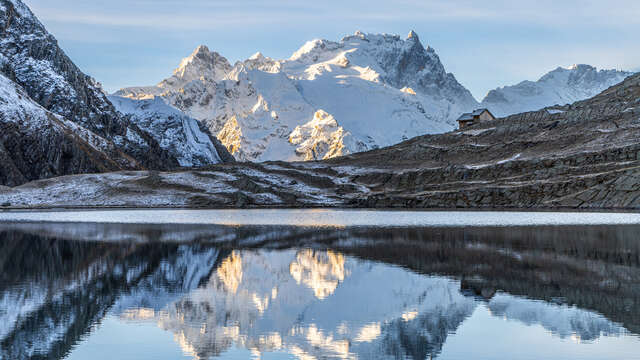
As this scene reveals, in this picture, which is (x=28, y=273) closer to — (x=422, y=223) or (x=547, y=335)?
(x=547, y=335)

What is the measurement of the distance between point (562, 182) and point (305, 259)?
119826 millimetres

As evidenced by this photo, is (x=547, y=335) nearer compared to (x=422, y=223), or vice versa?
(x=547, y=335)

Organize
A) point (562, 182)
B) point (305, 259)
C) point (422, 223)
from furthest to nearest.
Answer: point (562, 182) → point (422, 223) → point (305, 259)

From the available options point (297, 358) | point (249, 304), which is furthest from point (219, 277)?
point (297, 358)

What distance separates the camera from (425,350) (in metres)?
28.7

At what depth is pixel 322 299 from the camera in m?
40.6

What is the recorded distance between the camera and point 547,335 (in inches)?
1235

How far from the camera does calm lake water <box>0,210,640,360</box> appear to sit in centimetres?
2942

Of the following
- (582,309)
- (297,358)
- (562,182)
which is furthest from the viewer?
(562,182)

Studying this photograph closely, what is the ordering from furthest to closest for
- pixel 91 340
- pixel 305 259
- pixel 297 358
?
pixel 305 259
pixel 91 340
pixel 297 358

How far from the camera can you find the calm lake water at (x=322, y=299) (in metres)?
29.4

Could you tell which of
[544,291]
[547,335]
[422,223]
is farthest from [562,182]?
[547,335]

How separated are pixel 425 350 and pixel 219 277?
882 inches

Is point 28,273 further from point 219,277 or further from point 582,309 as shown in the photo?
point 582,309
